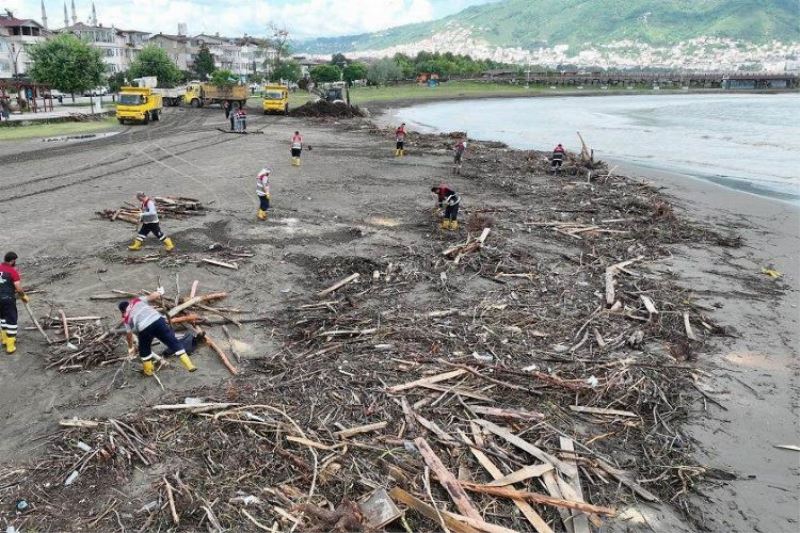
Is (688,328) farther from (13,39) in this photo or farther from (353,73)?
(353,73)

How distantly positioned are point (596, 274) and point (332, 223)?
8577 mm

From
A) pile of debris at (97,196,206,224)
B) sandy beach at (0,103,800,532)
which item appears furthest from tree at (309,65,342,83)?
pile of debris at (97,196,206,224)

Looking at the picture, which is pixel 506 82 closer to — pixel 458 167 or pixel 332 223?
pixel 458 167

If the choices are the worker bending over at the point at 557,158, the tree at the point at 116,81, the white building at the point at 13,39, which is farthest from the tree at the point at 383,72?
the worker bending over at the point at 557,158

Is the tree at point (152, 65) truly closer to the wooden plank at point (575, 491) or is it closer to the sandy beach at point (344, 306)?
the sandy beach at point (344, 306)

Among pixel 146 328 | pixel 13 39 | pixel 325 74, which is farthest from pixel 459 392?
pixel 325 74

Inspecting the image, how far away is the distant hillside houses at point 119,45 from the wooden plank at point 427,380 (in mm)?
65162

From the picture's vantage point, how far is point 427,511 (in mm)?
6191

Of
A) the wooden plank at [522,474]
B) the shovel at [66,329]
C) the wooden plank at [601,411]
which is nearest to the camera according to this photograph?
the wooden plank at [522,474]

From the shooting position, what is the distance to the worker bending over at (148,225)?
13.9m

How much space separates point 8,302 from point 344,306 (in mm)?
6131

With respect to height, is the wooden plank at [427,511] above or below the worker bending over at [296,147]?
below

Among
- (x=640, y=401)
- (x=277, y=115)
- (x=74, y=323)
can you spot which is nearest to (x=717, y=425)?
(x=640, y=401)

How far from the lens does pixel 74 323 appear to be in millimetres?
10578
